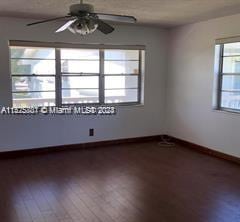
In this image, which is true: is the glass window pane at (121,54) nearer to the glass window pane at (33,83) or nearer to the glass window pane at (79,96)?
the glass window pane at (79,96)

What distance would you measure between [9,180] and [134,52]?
10.8ft

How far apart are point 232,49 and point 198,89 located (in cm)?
91

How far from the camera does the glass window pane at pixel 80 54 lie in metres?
5.26

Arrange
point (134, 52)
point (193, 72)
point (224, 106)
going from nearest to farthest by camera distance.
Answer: point (224, 106)
point (193, 72)
point (134, 52)

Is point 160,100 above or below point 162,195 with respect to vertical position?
above

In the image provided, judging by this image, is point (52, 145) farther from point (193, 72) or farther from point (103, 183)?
point (193, 72)

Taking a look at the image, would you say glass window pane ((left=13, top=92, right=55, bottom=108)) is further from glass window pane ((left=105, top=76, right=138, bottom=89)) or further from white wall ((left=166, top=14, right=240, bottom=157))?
white wall ((left=166, top=14, right=240, bottom=157))

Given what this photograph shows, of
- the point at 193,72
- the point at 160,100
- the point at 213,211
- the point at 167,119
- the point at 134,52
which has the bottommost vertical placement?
the point at 213,211

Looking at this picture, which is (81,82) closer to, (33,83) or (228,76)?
(33,83)

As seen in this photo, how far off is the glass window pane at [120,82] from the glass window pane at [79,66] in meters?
0.31

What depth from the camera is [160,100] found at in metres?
6.14

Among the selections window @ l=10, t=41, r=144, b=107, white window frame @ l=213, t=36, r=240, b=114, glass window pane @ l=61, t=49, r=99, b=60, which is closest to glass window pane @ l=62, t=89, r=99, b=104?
window @ l=10, t=41, r=144, b=107

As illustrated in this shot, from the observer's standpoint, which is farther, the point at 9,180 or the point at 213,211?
the point at 9,180

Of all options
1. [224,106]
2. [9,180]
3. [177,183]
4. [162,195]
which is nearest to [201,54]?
[224,106]
